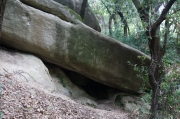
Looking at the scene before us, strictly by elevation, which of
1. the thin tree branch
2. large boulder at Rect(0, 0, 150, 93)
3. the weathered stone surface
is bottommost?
the weathered stone surface

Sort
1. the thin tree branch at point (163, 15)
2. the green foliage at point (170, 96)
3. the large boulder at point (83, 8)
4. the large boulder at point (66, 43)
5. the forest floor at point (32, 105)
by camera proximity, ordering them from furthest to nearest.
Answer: the large boulder at point (83, 8) → the large boulder at point (66, 43) → the green foliage at point (170, 96) → the thin tree branch at point (163, 15) → the forest floor at point (32, 105)

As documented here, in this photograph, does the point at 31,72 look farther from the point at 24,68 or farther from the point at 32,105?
the point at 32,105

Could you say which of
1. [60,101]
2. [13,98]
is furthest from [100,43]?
[13,98]

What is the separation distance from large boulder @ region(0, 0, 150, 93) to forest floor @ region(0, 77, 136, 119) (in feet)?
7.02

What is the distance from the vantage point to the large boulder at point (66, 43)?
6.90 m

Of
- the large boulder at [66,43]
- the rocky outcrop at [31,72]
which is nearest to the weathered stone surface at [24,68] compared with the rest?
the rocky outcrop at [31,72]

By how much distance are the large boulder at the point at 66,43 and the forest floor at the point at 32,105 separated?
2140 millimetres

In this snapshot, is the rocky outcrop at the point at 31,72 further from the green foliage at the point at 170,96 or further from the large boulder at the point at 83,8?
the large boulder at the point at 83,8

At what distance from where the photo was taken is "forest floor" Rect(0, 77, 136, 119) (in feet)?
13.4

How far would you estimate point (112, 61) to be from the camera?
8.61 m

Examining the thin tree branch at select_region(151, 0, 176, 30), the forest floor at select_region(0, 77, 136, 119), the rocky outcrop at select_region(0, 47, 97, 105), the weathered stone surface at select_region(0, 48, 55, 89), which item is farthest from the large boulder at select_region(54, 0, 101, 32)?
the forest floor at select_region(0, 77, 136, 119)

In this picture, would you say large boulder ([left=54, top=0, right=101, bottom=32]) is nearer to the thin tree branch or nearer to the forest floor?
the thin tree branch

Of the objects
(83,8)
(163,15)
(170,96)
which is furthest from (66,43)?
(170,96)

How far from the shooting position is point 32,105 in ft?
14.7
